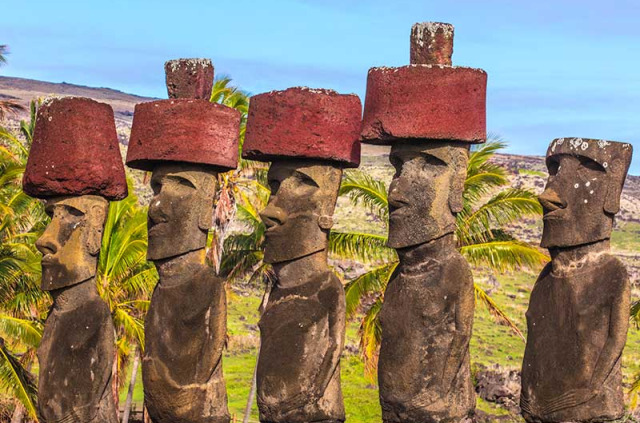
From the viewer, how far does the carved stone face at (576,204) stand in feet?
32.9

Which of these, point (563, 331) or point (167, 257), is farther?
point (167, 257)

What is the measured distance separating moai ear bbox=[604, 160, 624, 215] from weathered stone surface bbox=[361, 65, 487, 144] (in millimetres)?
1189

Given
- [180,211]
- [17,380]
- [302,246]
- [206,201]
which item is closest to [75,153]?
[180,211]

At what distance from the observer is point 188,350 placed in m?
10.9

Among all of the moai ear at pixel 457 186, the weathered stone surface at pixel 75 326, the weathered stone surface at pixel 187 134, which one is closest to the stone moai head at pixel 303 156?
the weathered stone surface at pixel 187 134

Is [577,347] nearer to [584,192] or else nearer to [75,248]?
Answer: [584,192]

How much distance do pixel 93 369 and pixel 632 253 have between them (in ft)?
163

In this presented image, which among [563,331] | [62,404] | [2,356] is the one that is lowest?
[2,356]

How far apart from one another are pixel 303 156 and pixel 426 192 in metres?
1.39

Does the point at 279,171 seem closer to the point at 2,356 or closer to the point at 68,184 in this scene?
the point at 68,184

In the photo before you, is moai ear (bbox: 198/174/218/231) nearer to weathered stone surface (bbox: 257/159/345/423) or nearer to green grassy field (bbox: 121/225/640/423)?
weathered stone surface (bbox: 257/159/345/423)

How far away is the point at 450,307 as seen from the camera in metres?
9.79

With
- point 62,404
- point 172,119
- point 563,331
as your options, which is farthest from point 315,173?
point 62,404

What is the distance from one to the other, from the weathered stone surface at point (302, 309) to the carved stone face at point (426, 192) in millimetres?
873
